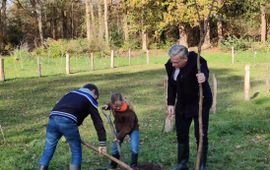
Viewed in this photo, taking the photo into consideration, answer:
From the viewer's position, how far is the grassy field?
28.1ft

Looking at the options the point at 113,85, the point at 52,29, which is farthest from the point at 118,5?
the point at 113,85

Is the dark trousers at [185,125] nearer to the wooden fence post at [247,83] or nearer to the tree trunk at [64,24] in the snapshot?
the wooden fence post at [247,83]

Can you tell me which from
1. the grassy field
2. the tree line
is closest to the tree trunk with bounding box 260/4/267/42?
the tree line

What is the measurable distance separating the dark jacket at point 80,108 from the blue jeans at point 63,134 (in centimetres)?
8

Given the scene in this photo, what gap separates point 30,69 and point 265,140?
2636 cm

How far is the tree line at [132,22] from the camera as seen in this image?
146ft

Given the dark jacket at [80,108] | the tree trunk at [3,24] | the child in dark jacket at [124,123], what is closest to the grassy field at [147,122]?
the child in dark jacket at [124,123]

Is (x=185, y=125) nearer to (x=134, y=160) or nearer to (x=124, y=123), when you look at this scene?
(x=124, y=123)

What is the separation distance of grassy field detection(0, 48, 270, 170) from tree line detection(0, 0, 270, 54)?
14.6 metres

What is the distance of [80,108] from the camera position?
636 cm

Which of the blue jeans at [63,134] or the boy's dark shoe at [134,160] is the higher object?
the blue jeans at [63,134]

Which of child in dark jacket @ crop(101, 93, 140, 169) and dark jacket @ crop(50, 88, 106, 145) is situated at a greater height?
dark jacket @ crop(50, 88, 106, 145)

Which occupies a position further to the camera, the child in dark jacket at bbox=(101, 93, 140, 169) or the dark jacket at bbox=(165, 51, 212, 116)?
the child in dark jacket at bbox=(101, 93, 140, 169)

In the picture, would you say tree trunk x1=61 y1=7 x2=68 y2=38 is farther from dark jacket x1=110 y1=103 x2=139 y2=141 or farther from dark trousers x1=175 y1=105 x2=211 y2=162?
dark trousers x1=175 y1=105 x2=211 y2=162
